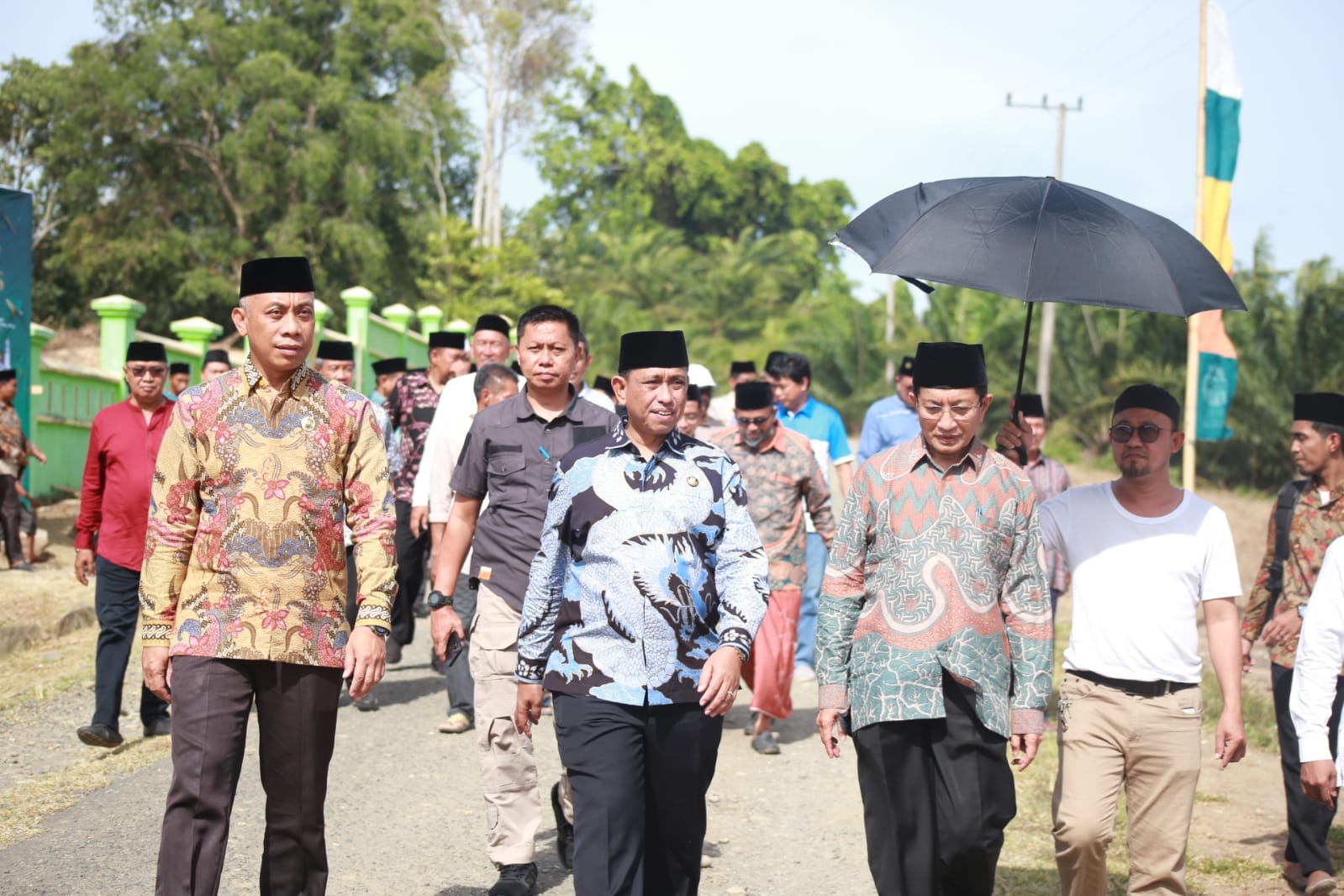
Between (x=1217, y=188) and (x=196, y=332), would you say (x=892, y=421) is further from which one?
(x=196, y=332)

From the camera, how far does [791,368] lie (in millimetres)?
10984

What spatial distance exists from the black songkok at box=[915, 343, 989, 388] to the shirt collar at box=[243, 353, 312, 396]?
6.57ft

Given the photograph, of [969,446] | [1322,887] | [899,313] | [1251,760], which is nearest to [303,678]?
[969,446]

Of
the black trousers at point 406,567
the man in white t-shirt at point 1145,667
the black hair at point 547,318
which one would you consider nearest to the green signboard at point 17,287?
the black trousers at point 406,567

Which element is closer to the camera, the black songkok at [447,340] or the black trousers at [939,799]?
the black trousers at [939,799]

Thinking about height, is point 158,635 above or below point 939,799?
above

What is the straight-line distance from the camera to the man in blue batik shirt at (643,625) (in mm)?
4395

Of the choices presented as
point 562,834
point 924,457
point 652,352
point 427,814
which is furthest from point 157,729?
point 924,457

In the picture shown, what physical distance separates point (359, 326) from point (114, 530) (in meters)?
16.9

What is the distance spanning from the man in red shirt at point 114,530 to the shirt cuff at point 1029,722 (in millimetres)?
5148

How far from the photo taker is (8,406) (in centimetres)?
1456

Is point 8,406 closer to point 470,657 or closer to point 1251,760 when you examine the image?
point 470,657

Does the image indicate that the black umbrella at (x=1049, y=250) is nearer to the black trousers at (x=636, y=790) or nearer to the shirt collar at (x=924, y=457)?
the shirt collar at (x=924, y=457)

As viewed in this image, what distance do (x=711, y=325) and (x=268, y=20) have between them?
16585 millimetres
